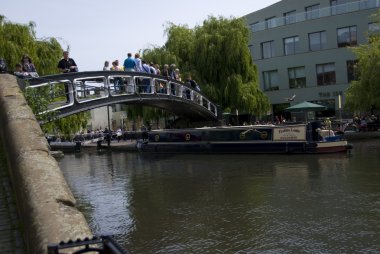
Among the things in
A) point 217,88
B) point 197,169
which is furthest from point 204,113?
point 197,169

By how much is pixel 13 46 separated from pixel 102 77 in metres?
5.65

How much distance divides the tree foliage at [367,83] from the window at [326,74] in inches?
440

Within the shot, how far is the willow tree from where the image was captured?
21.4 metres

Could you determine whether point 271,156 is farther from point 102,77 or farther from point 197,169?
point 102,77

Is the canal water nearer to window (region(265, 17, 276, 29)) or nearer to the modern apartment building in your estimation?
the modern apartment building

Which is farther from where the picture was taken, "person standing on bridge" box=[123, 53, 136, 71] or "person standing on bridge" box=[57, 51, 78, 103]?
"person standing on bridge" box=[123, 53, 136, 71]

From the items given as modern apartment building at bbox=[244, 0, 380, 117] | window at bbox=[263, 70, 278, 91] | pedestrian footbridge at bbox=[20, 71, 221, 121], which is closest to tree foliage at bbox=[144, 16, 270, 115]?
pedestrian footbridge at bbox=[20, 71, 221, 121]

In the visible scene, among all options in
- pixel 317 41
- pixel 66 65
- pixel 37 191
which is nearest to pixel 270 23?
pixel 317 41

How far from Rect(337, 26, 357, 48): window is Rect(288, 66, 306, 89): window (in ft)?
12.6

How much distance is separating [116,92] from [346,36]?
26.5m

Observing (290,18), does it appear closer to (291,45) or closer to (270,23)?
(270,23)

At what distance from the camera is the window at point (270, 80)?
148ft

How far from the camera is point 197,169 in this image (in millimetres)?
19141

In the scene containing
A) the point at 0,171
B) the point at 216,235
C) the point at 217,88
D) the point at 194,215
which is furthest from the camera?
the point at 217,88
